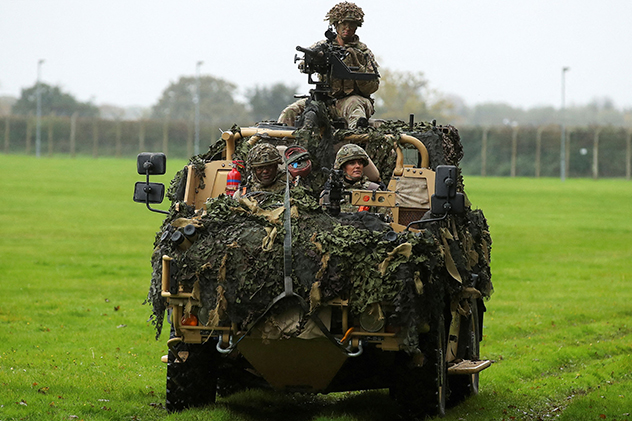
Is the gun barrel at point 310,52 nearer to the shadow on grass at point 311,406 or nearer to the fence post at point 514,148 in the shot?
the shadow on grass at point 311,406

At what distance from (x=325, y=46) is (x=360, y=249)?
13.6 ft

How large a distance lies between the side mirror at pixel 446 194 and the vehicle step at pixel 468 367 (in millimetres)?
1671

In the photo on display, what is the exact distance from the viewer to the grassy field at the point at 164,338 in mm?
9641

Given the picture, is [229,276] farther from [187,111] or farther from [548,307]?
[187,111]

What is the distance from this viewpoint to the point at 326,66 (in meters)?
11.3

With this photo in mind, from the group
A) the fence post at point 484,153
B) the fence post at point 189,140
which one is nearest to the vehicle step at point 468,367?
the fence post at point 484,153

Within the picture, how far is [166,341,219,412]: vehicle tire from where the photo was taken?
848cm

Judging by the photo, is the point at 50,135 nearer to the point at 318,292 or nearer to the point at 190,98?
the point at 190,98

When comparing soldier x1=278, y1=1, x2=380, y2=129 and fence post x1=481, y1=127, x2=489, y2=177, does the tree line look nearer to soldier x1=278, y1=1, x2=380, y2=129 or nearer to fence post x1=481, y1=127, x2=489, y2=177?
fence post x1=481, y1=127, x2=489, y2=177

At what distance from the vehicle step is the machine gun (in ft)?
10.9

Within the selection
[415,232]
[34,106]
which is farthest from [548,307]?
[34,106]

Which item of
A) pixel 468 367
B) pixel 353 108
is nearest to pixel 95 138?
pixel 353 108

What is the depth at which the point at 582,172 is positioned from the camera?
64062 mm

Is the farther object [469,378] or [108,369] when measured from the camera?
[108,369]
